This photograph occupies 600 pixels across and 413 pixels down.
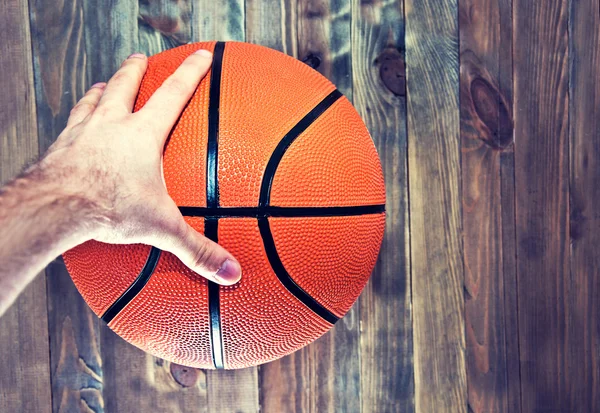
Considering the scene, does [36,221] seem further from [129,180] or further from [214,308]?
[214,308]

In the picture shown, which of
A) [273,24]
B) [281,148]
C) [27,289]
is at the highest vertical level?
[273,24]

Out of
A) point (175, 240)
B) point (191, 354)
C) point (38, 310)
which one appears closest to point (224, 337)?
point (191, 354)

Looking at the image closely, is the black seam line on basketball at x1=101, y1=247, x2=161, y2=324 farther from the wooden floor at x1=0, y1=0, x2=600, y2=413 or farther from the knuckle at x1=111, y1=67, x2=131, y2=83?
the wooden floor at x1=0, y1=0, x2=600, y2=413

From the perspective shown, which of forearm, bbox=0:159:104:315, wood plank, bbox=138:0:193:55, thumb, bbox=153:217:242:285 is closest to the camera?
forearm, bbox=0:159:104:315

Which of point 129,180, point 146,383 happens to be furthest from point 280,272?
point 146,383

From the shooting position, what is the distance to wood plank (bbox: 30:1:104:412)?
60.1 inches

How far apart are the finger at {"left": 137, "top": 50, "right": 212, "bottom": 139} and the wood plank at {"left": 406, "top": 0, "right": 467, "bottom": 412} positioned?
0.79 metres

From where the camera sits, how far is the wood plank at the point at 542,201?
1.64 m

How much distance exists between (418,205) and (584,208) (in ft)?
1.78

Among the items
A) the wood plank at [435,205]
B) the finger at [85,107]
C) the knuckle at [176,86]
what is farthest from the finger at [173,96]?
the wood plank at [435,205]

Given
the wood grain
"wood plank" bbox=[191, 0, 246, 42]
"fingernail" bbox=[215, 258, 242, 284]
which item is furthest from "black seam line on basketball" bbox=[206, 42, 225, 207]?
the wood grain

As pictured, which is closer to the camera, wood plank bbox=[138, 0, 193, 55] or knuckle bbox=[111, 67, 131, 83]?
knuckle bbox=[111, 67, 131, 83]

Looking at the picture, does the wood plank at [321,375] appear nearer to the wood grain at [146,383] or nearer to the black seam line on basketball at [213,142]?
the wood grain at [146,383]

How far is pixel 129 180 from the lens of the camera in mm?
895
